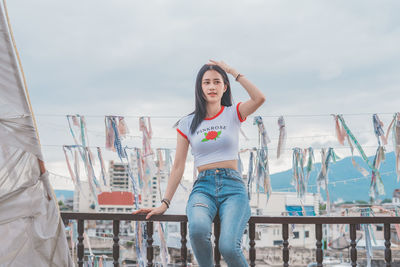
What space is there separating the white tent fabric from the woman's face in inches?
36.6

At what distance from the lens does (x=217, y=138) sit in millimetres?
2094

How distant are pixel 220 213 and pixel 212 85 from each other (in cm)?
70

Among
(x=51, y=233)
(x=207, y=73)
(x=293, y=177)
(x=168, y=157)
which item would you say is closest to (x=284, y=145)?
(x=293, y=177)

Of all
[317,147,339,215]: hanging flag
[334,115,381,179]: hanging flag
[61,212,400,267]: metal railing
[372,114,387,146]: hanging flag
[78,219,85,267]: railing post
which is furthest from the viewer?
[317,147,339,215]: hanging flag

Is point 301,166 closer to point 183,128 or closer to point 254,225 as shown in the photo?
point 254,225

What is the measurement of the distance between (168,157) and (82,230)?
4.20 metres

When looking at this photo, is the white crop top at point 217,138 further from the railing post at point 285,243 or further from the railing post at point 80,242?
the railing post at point 80,242

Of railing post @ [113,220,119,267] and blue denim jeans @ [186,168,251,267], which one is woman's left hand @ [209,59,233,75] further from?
railing post @ [113,220,119,267]

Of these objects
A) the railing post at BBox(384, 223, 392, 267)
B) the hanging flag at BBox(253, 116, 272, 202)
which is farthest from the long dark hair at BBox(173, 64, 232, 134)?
the hanging flag at BBox(253, 116, 272, 202)

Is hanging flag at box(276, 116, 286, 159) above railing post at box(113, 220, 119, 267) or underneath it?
above

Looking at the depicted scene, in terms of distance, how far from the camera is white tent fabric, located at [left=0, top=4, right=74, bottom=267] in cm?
188

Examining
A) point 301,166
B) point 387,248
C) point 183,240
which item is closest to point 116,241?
point 183,240

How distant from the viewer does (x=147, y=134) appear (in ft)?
20.8

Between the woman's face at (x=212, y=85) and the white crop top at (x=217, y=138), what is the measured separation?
0.32 feet
